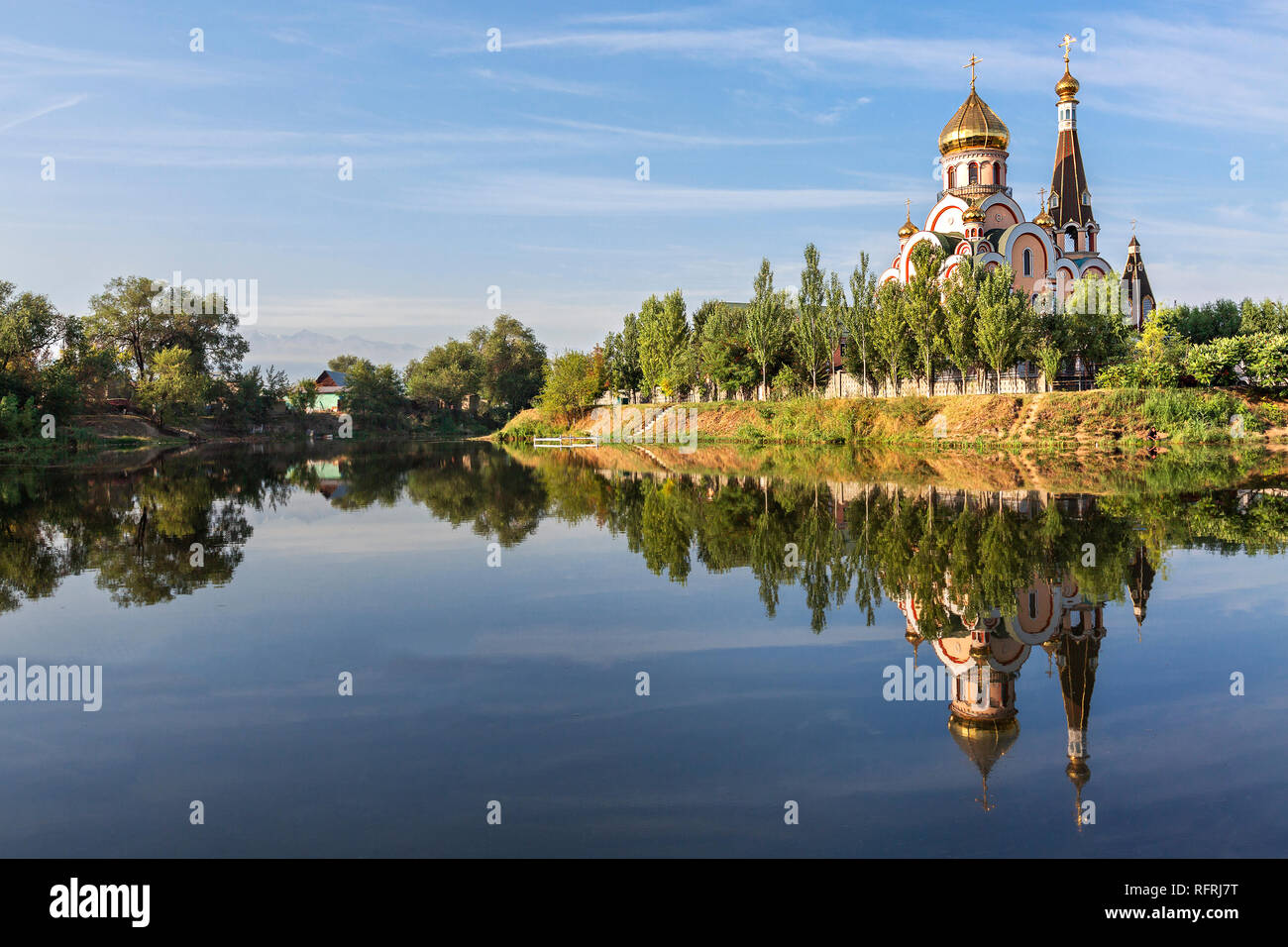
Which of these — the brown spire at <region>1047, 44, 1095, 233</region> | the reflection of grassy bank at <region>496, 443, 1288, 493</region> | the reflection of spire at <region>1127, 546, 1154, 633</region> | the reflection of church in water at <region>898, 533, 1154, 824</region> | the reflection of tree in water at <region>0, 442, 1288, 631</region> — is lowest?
the reflection of church in water at <region>898, 533, 1154, 824</region>

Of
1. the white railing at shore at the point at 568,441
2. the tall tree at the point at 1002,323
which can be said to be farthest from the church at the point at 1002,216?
the white railing at shore at the point at 568,441

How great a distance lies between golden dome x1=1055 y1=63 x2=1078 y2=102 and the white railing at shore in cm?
3512

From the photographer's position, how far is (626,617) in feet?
30.2

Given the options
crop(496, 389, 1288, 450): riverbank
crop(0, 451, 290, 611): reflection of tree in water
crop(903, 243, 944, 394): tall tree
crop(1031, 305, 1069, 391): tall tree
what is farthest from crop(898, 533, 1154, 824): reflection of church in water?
crop(903, 243, 944, 394): tall tree

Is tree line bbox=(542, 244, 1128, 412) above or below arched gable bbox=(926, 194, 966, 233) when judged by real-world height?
below

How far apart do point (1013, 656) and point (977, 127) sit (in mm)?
51092

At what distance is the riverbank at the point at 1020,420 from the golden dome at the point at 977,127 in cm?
1749

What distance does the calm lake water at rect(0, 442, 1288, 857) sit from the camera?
182 inches

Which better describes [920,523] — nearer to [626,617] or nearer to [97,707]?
[626,617]

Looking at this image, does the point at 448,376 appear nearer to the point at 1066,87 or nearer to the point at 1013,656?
the point at 1066,87

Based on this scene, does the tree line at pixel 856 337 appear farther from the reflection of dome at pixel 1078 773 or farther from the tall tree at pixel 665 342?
the reflection of dome at pixel 1078 773

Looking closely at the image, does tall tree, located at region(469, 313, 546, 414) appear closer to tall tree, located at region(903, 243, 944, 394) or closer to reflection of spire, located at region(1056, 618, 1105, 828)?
tall tree, located at region(903, 243, 944, 394)
